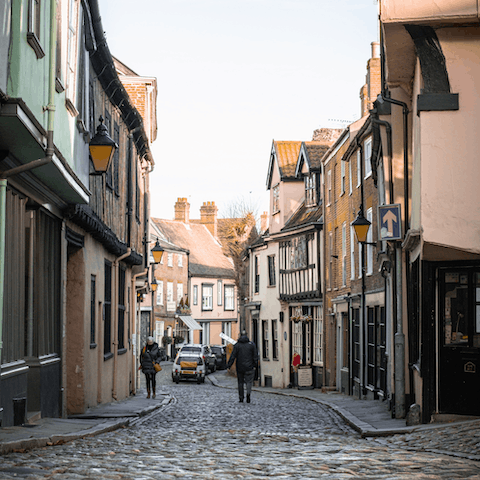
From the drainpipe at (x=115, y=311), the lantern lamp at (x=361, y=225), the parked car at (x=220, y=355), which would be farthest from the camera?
the parked car at (x=220, y=355)

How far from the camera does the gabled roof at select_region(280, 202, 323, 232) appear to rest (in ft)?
105

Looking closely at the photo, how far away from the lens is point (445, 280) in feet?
38.4

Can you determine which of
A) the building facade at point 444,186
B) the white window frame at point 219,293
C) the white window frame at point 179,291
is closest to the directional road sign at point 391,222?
the building facade at point 444,186

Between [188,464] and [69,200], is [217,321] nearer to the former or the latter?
[69,200]

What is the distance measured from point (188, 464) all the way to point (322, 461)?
138 cm

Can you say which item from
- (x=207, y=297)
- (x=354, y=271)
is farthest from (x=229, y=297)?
(x=354, y=271)

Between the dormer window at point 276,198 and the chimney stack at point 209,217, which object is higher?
the chimney stack at point 209,217

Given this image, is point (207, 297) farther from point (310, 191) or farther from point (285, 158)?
point (310, 191)

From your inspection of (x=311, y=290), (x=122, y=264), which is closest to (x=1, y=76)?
(x=122, y=264)

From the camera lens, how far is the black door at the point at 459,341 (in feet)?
37.1

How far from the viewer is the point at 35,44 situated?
27.3 ft

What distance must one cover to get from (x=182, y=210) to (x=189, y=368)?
3422 centimetres

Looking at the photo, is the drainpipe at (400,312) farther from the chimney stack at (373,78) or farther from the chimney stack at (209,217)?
the chimney stack at (209,217)

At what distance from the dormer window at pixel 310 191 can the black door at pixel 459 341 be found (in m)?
21.6
